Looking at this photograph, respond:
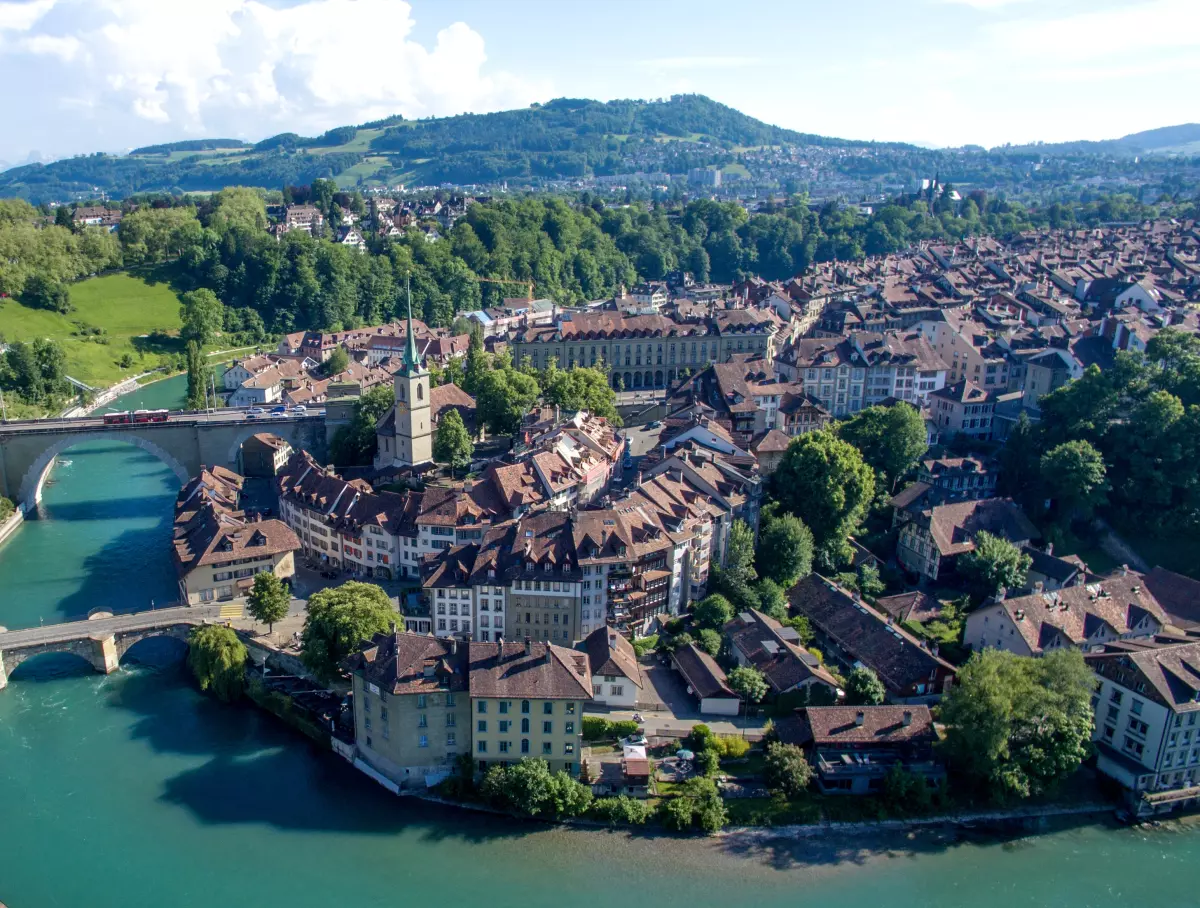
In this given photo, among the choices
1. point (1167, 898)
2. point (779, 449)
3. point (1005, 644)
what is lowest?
point (1167, 898)

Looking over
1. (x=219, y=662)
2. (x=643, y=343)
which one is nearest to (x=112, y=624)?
(x=219, y=662)

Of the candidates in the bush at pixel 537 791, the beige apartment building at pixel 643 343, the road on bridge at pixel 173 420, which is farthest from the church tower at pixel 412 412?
the bush at pixel 537 791

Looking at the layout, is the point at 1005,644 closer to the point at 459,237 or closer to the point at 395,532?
the point at 395,532

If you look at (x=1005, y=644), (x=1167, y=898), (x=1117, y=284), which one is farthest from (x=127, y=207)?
(x=1167, y=898)

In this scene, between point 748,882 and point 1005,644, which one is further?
point 1005,644

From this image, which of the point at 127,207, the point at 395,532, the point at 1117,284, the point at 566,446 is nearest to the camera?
the point at 395,532

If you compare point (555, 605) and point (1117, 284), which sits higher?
point (1117, 284)

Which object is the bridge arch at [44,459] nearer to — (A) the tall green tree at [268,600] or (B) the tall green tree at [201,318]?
(A) the tall green tree at [268,600]

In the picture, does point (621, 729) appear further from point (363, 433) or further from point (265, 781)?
point (363, 433)
